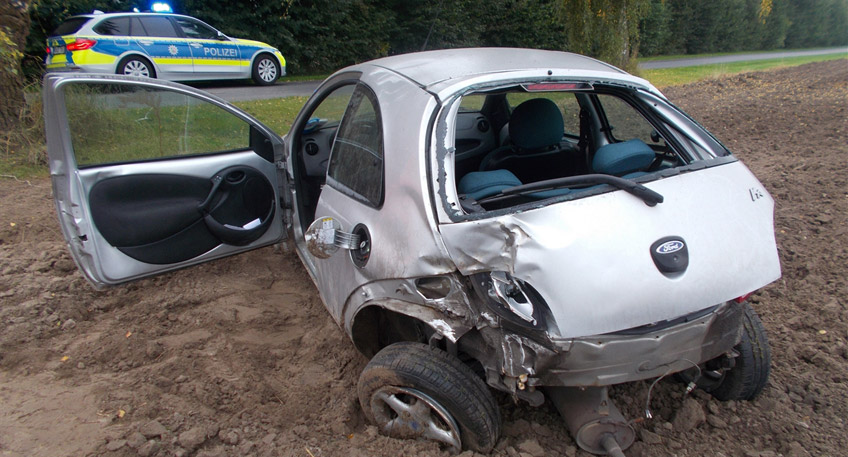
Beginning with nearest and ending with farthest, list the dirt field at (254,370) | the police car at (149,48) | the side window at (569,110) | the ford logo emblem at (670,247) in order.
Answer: the ford logo emblem at (670,247) → the dirt field at (254,370) → the side window at (569,110) → the police car at (149,48)

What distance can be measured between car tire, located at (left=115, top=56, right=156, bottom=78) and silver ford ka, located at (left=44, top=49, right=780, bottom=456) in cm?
896

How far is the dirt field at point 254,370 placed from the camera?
2504mm

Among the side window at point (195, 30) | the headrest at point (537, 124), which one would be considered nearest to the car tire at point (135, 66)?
the side window at point (195, 30)

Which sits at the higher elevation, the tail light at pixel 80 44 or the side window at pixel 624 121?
the tail light at pixel 80 44

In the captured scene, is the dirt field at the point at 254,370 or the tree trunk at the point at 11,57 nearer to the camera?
the dirt field at the point at 254,370

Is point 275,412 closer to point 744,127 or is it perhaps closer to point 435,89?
point 435,89

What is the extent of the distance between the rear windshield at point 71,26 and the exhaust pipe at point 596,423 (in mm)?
12185

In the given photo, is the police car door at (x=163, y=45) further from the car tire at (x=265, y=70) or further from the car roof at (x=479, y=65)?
the car roof at (x=479, y=65)

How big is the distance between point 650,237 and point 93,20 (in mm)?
12416

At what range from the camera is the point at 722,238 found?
2.18 metres

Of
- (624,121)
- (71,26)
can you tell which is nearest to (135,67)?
(71,26)

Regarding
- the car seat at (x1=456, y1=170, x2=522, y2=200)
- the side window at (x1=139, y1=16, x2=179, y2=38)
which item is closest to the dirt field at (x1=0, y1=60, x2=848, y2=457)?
the car seat at (x1=456, y1=170, x2=522, y2=200)

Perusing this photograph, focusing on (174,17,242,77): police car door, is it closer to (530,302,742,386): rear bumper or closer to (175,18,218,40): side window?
(175,18,218,40): side window

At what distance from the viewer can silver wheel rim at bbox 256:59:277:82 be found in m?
13.9
